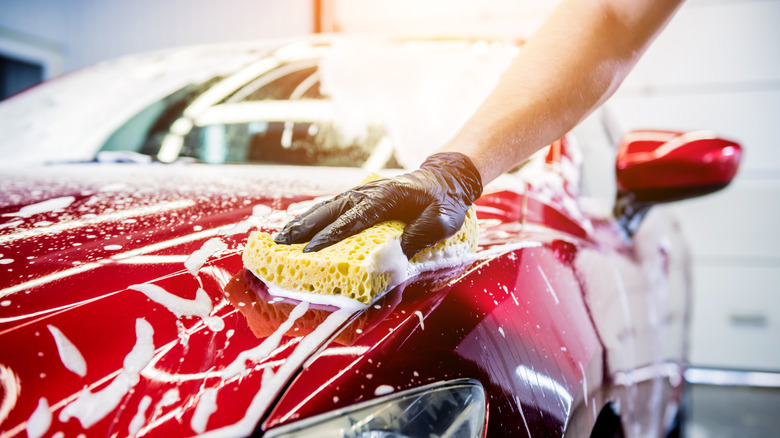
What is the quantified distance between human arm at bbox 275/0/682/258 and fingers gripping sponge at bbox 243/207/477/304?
21 millimetres

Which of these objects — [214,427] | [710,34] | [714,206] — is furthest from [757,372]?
[214,427]

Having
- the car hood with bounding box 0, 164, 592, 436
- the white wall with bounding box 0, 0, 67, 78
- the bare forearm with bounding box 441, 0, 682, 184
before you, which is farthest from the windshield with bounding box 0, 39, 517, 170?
the white wall with bounding box 0, 0, 67, 78

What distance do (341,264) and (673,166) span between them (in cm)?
94

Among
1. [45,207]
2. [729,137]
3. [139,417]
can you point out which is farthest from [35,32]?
[139,417]

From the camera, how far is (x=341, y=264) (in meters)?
0.58

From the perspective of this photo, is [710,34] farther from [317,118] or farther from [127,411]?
[127,411]

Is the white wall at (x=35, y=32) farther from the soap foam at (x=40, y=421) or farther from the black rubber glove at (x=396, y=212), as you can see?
the soap foam at (x=40, y=421)

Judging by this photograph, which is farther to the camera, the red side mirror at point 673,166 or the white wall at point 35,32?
the white wall at point 35,32

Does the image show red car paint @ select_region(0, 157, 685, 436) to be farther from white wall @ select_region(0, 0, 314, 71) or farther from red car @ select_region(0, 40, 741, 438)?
white wall @ select_region(0, 0, 314, 71)

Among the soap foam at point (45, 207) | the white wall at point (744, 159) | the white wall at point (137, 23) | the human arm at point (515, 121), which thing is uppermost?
the white wall at point (137, 23)

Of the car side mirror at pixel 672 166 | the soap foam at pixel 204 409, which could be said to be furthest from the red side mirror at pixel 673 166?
the soap foam at pixel 204 409

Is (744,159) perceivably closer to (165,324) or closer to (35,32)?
(165,324)

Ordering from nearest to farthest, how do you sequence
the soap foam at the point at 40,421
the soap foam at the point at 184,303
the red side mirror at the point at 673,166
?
the soap foam at the point at 40,421
the soap foam at the point at 184,303
the red side mirror at the point at 673,166

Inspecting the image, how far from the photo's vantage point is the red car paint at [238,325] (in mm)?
469
